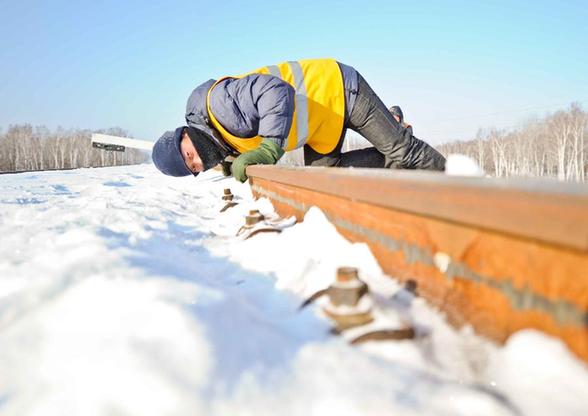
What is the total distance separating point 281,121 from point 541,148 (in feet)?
216

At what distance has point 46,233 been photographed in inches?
82.9

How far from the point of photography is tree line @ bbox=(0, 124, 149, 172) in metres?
66.7

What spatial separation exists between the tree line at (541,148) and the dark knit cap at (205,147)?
49.7m

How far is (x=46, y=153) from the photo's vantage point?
241ft

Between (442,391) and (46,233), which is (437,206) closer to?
(442,391)

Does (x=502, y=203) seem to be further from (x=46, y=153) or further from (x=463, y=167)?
(x=46, y=153)

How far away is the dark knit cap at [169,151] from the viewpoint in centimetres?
400

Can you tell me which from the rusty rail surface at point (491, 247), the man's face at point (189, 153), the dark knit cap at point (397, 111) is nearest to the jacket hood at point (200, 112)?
the man's face at point (189, 153)

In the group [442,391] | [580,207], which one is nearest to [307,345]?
[442,391]

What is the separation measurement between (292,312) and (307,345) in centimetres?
24

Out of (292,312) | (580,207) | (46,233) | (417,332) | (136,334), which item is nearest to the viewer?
(580,207)

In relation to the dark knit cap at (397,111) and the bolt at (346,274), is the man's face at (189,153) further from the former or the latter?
the bolt at (346,274)

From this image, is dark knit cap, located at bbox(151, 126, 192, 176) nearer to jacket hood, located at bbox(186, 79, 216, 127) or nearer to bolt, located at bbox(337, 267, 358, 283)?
jacket hood, located at bbox(186, 79, 216, 127)

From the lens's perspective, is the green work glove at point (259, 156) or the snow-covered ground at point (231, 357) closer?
the snow-covered ground at point (231, 357)
